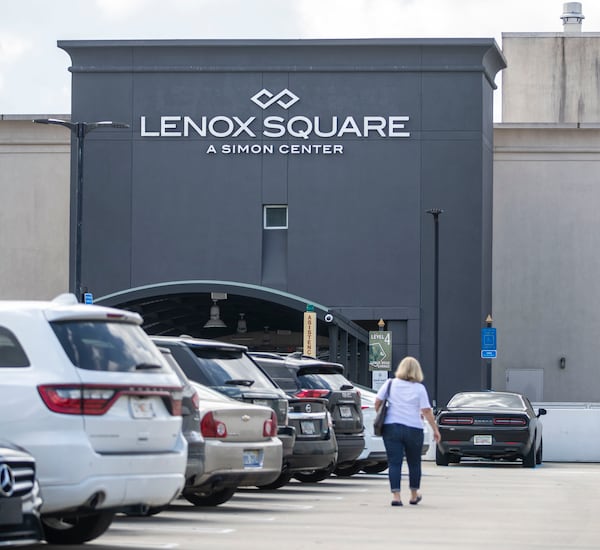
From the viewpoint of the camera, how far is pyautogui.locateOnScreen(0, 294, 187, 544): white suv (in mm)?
11016

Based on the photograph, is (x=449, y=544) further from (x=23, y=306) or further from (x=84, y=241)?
(x=84, y=241)

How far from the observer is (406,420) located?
57.1 ft

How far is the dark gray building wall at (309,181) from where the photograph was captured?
47031 millimetres

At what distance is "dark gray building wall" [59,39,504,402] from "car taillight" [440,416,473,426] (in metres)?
17.6

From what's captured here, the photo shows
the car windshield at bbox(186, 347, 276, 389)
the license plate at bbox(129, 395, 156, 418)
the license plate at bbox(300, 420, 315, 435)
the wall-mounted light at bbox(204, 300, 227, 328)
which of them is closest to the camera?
the license plate at bbox(129, 395, 156, 418)

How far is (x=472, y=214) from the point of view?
47344 mm

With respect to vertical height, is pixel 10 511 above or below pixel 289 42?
below

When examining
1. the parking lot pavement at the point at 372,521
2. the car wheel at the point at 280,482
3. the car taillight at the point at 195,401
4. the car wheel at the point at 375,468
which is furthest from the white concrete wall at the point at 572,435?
the car taillight at the point at 195,401

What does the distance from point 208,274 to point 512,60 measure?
74.9ft

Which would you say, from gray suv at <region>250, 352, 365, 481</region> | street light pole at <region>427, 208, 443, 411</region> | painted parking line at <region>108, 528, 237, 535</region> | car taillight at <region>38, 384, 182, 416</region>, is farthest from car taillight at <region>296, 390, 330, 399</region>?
street light pole at <region>427, 208, 443, 411</region>

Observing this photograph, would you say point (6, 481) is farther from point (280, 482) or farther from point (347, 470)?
point (347, 470)

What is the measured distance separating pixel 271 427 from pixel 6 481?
637cm

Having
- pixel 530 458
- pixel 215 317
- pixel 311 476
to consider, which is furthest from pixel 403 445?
pixel 215 317

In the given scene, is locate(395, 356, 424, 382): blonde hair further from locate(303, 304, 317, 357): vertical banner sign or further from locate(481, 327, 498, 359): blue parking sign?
locate(481, 327, 498, 359): blue parking sign
